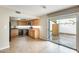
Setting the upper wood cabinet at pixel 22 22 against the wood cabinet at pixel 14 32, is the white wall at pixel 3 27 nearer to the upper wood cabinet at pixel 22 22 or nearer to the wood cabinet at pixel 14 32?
the wood cabinet at pixel 14 32

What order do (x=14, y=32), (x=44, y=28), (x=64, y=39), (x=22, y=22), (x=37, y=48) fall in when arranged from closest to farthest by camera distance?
(x=37, y=48) → (x=64, y=39) → (x=44, y=28) → (x=14, y=32) → (x=22, y=22)

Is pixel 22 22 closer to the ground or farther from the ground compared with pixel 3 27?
farther from the ground

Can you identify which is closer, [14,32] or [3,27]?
[3,27]


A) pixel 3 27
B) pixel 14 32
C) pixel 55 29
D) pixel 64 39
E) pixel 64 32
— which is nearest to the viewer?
pixel 3 27

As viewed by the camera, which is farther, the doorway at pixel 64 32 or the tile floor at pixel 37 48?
the doorway at pixel 64 32

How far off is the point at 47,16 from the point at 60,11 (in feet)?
5.25

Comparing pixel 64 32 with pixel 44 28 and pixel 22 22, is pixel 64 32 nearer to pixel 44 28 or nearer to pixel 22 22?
pixel 44 28

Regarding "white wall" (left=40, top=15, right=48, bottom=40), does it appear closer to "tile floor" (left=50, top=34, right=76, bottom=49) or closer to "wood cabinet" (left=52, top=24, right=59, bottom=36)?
"wood cabinet" (left=52, top=24, right=59, bottom=36)

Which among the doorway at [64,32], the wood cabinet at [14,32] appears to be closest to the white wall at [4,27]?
the doorway at [64,32]

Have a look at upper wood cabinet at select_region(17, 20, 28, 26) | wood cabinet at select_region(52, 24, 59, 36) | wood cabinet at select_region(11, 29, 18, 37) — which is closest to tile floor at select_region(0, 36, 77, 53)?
wood cabinet at select_region(52, 24, 59, 36)

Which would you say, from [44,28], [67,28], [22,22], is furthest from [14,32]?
[67,28]
